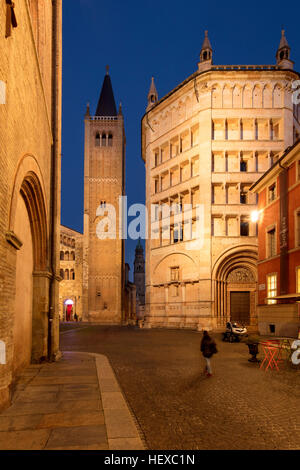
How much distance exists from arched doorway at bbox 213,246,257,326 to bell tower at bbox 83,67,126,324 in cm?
2311

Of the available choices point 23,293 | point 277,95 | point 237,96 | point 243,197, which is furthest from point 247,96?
point 23,293

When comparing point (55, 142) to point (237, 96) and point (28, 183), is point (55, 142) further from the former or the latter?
point (237, 96)

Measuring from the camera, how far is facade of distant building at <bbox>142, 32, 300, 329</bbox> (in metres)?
31.3

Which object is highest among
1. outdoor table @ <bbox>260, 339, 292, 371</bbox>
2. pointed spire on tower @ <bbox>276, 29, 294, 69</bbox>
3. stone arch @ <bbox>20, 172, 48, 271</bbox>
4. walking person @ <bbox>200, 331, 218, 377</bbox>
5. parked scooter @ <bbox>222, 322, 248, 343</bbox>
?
pointed spire on tower @ <bbox>276, 29, 294, 69</bbox>

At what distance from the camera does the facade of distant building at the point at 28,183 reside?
6.51 m

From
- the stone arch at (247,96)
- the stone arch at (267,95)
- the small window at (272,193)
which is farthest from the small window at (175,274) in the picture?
the stone arch at (267,95)

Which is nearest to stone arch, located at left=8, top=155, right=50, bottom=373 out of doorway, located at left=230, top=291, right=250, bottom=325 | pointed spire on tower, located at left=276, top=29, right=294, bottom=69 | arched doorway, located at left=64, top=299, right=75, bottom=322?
doorway, located at left=230, top=291, right=250, bottom=325

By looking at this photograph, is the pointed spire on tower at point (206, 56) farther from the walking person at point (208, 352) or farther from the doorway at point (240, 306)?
the walking person at point (208, 352)

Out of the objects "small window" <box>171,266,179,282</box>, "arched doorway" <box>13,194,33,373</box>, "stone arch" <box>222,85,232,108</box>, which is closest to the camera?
"arched doorway" <box>13,194,33,373</box>

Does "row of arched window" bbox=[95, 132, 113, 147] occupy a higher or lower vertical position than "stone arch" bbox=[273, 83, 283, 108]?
higher

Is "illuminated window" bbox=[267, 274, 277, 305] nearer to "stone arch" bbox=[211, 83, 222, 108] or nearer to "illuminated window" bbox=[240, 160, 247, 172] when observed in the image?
"illuminated window" bbox=[240, 160, 247, 172]

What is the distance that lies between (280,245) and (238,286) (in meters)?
12.2

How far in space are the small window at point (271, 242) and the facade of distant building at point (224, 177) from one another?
25.7 ft
